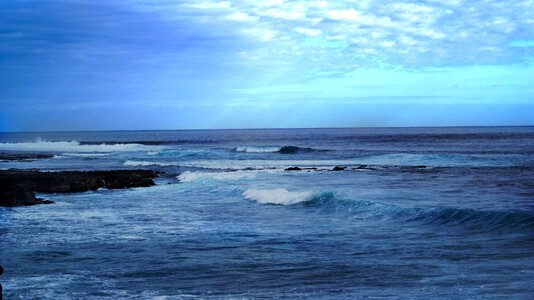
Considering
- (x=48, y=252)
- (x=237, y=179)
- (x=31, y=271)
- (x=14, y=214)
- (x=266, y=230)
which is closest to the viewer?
(x=31, y=271)

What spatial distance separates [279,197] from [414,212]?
6.09 m

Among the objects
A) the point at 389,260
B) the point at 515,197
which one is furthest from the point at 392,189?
the point at 389,260

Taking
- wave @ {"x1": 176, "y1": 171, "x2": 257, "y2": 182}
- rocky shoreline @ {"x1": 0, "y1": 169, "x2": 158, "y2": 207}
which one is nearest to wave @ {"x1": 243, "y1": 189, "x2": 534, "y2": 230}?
rocky shoreline @ {"x1": 0, "y1": 169, "x2": 158, "y2": 207}

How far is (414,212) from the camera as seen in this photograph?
57.7 feet

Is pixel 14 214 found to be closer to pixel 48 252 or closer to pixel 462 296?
pixel 48 252

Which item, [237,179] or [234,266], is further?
[237,179]

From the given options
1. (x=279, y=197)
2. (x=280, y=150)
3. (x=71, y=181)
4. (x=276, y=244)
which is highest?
(x=280, y=150)

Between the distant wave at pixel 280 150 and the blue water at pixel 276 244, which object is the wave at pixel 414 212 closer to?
the blue water at pixel 276 244

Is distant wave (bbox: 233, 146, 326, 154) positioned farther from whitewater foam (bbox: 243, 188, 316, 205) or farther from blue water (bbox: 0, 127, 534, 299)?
whitewater foam (bbox: 243, 188, 316, 205)

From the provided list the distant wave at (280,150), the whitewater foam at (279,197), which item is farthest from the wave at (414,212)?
the distant wave at (280,150)

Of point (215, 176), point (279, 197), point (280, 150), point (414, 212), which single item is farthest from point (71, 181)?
point (280, 150)

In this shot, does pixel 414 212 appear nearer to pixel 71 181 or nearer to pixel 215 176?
pixel 71 181

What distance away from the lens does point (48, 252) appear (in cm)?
1309

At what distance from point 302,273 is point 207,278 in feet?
5.52
